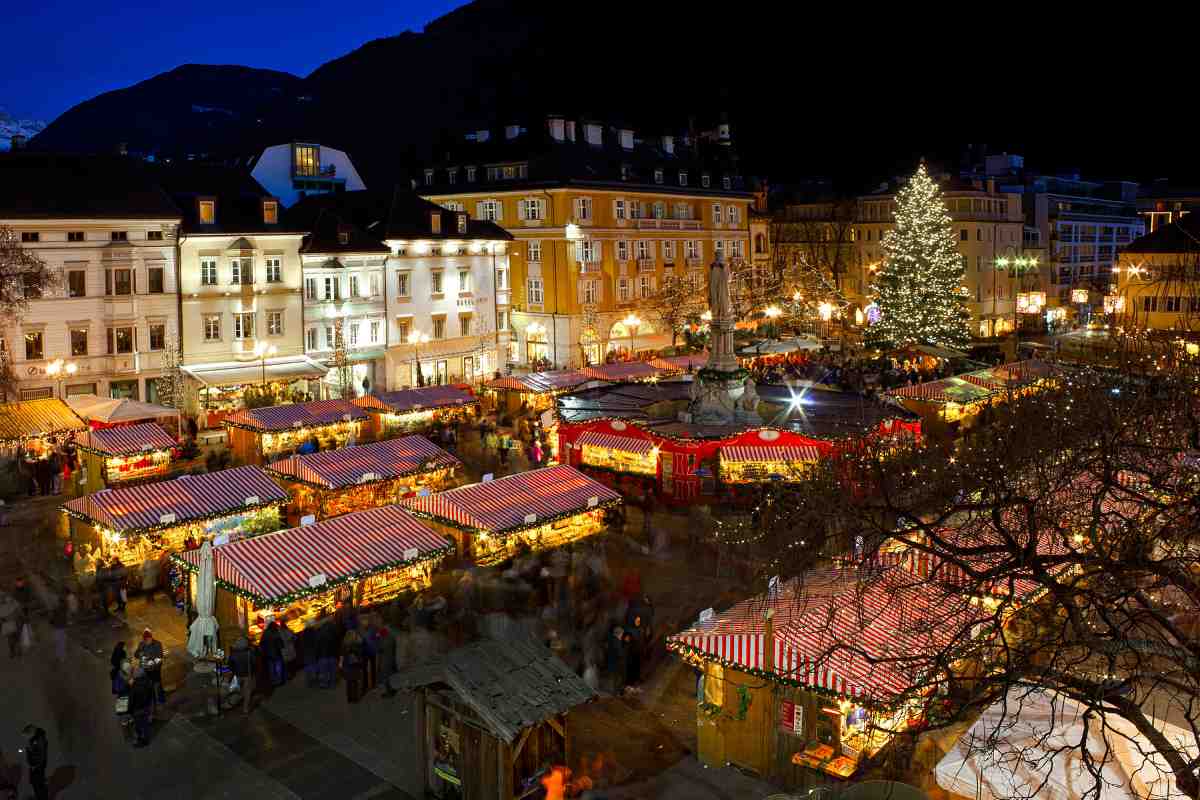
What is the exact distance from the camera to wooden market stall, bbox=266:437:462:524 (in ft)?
78.8

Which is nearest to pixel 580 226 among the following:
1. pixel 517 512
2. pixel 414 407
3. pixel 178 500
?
pixel 414 407

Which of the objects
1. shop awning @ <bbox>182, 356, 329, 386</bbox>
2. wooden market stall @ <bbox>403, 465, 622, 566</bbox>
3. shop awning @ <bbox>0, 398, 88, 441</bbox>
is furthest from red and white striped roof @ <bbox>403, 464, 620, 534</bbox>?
shop awning @ <bbox>182, 356, 329, 386</bbox>

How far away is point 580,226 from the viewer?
5188 cm

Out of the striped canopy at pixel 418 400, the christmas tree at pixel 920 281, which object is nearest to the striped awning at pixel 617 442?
the striped canopy at pixel 418 400

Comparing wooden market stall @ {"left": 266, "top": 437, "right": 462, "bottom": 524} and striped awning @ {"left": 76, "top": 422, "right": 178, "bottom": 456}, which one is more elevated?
striped awning @ {"left": 76, "top": 422, "right": 178, "bottom": 456}

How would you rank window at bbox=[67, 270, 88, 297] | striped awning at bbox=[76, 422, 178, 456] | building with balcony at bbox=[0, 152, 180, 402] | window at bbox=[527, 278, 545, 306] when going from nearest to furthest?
striped awning at bbox=[76, 422, 178, 456] → building with balcony at bbox=[0, 152, 180, 402] → window at bbox=[67, 270, 88, 297] → window at bbox=[527, 278, 545, 306]

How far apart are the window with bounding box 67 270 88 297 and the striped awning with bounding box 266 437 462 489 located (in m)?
15.0

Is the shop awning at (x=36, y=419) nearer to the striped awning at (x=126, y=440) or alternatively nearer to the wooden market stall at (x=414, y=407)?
the striped awning at (x=126, y=440)

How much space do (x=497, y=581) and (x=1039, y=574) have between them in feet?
41.9

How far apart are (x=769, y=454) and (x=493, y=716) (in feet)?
53.3

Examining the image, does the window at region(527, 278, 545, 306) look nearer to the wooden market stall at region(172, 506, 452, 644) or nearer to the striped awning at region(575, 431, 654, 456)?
the striped awning at region(575, 431, 654, 456)

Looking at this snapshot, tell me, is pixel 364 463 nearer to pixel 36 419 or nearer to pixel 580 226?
pixel 36 419

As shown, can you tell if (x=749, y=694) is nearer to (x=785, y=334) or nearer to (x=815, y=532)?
(x=815, y=532)

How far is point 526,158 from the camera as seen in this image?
5391 centimetres
